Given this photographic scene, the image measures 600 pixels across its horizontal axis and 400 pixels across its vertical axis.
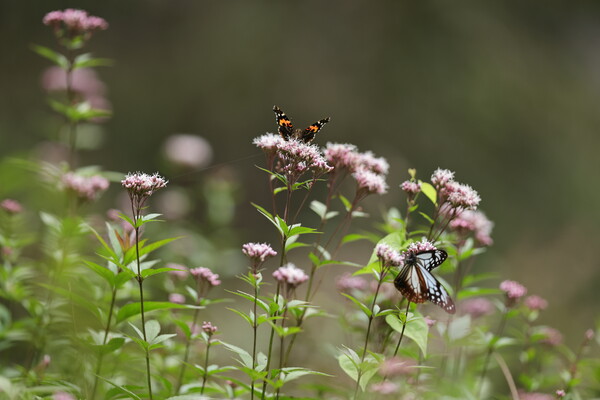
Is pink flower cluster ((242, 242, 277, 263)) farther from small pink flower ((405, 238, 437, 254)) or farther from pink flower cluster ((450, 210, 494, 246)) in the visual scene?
pink flower cluster ((450, 210, 494, 246))

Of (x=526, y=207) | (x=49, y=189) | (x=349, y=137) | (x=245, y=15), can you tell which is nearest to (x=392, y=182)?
(x=349, y=137)

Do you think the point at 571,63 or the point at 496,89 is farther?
the point at 571,63

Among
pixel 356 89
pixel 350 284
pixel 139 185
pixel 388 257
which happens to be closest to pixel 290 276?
pixel 388 257

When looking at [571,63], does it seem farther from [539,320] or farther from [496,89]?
[539,320]

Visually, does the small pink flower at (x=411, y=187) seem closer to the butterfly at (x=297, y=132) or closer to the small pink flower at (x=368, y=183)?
the small pink flower at (x=368, y=183)

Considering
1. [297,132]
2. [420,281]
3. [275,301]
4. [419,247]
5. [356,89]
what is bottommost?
[275,301]

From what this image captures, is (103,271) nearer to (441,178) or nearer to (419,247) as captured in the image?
(419,247)
